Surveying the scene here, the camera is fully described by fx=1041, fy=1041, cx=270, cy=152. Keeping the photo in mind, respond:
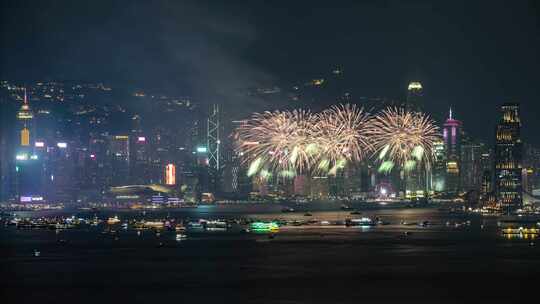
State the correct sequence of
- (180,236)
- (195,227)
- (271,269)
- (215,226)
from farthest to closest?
(215,226)
(195,227)
(180,236)
(271,269)

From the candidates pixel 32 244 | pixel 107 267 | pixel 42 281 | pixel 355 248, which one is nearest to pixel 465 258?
pixel 355 248

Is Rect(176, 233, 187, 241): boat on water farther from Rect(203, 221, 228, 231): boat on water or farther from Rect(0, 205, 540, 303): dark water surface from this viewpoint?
Rect(203, 221, 228, 231): boat on water

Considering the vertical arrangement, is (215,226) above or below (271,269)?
above

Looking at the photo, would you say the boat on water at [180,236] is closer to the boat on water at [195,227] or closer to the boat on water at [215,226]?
the boat on water at [195,227]

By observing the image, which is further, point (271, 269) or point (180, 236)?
point (180, 236)

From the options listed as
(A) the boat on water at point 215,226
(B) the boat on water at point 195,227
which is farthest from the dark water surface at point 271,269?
(A) the boat on water at point 215,226

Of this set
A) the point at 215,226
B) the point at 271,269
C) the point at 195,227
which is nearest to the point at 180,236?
the point at 195,227

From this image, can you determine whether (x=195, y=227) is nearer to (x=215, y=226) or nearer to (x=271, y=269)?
(x=215, y=226)

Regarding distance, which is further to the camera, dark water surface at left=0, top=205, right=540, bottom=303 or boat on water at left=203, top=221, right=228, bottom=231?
boat on water at left=203, top=221, right=228, bottom=231

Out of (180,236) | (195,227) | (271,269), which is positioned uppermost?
(195,227)

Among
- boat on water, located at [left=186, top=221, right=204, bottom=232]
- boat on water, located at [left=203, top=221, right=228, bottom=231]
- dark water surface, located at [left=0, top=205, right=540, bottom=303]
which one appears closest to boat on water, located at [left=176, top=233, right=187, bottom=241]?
dark water surface, located at [left=0, top=205, right=540, bottom=303]
